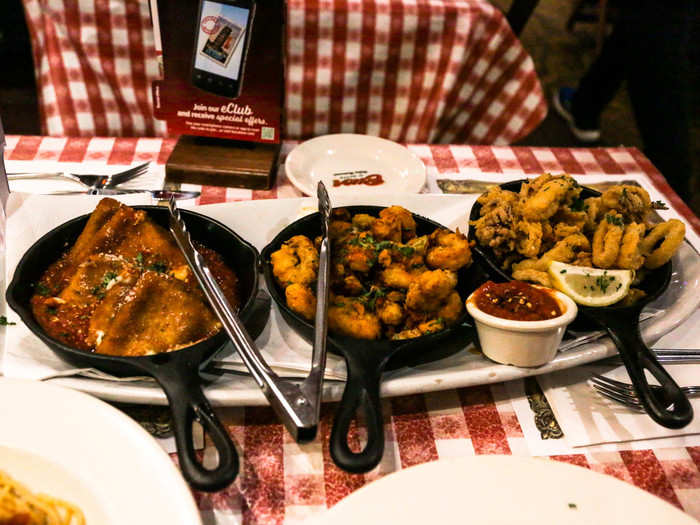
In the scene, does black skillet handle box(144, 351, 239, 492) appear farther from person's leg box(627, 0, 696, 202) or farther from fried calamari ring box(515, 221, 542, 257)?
person's leg box(627, 0, 696, 202)

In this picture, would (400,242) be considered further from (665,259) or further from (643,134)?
(643,134)

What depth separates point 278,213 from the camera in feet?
5.75

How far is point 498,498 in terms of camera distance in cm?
107

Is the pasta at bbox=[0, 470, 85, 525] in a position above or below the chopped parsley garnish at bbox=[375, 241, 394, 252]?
below

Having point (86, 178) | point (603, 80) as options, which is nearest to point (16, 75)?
point (86, 178)

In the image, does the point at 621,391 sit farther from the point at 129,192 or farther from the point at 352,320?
the point at 129,192

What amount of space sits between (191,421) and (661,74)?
3.79m

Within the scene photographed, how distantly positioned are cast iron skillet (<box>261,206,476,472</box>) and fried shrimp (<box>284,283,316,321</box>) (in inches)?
0.5

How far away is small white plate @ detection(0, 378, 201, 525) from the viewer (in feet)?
3.26

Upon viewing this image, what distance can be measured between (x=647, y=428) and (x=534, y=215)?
569 millimetres

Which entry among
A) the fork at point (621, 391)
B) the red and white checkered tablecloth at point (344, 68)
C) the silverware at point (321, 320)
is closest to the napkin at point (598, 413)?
the fork at point (621, 391)

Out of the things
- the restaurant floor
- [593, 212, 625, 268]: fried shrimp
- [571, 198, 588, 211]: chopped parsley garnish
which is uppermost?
[593, 212, 625, 268]: fried shrimp

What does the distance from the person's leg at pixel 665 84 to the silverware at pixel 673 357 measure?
8.79 ft

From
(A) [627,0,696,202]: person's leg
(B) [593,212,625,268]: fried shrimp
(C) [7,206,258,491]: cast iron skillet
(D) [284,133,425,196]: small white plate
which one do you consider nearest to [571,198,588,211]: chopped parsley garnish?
(B) [593,212,625,268]: fried shrimp
